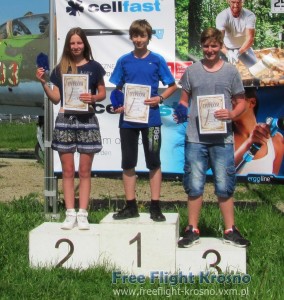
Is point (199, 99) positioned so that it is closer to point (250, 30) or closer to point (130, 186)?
point (130, 186)

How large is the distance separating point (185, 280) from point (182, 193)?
14.9 ft

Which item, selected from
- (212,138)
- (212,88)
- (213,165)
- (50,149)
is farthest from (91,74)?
(50,149)

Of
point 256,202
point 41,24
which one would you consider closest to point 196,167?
point 256,202

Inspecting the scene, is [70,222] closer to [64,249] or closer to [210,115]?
[64,249]

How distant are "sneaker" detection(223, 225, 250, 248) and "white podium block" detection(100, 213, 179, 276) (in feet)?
1.34

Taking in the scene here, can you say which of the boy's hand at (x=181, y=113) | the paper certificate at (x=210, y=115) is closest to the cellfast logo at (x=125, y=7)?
the boy's hand at (x=181, y=113)

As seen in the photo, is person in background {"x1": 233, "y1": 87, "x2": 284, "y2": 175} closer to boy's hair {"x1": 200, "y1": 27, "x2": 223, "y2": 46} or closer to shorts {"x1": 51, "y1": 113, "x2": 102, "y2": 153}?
boy's hair {"x1": 200, "y1": 27, "x2": 223, "y2": 46}

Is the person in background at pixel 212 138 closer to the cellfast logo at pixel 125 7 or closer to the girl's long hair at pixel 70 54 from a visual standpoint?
the girl's long hair at pixel 70 54

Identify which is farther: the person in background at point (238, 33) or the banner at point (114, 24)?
the banner at point (114, 24)

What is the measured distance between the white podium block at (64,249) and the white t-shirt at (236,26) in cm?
260

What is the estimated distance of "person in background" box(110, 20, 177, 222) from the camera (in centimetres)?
604

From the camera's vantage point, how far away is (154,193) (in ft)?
20.1

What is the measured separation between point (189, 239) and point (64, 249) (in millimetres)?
989

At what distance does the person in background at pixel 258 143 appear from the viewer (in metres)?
7.54
